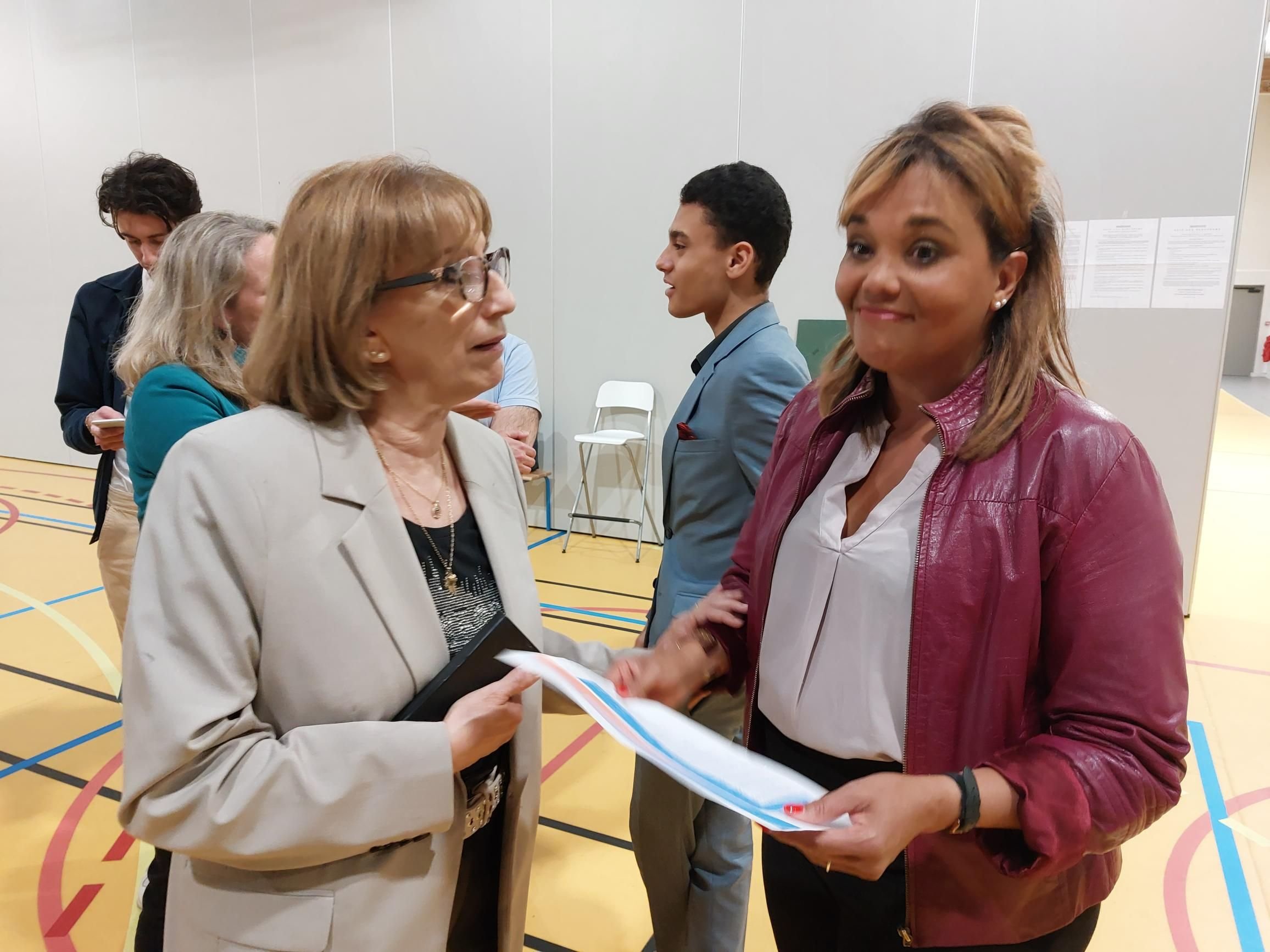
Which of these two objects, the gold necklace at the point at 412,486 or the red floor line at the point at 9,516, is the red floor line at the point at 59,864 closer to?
the gold necklace at the point at 412,486

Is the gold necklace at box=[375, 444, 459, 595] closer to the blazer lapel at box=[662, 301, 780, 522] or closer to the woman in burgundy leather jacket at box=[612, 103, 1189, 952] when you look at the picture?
the woman in burgundy leather jacket at box=[612, 103, 1189, 952]

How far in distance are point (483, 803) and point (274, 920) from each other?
35cm

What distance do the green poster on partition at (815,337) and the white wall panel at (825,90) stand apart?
2.1 inches

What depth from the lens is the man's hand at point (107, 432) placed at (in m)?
2.54

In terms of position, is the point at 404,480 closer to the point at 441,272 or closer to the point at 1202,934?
the point at 441,272

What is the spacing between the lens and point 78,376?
2.98 metres

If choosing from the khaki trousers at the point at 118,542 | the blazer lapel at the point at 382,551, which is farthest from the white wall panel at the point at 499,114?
the blazer lapel at the point at 382,551

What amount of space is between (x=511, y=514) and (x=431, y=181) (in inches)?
24.4

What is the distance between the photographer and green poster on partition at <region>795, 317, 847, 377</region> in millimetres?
5742

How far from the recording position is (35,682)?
14.0 ft

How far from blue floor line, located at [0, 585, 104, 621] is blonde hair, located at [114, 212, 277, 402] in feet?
14.0

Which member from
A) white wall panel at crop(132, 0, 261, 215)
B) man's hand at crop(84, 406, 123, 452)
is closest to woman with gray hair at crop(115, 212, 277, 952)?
man's hand at crop(84, 406, 123, 452)

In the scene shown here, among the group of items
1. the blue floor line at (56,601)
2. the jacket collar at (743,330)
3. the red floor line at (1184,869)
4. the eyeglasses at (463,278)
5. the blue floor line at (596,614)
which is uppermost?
the eyeglasses at (463,278)

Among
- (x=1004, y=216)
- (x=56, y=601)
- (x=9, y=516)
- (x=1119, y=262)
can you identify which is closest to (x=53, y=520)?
(x=9, y=516)
